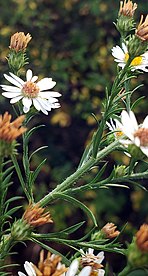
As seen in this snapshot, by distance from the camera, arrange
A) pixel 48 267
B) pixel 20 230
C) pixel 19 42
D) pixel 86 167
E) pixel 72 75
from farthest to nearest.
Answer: pixel 72 75
pixel 19 42
pixel 86 167
pixel 20 230
pixel 48 267

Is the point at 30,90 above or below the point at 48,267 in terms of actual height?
above

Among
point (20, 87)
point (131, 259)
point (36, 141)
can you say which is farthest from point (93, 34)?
point (131, 259)

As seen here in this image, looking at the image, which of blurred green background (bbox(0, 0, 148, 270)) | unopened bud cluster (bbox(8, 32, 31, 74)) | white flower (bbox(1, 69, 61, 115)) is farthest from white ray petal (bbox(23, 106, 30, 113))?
blurred green background (bbox(0, 0, 148, 270))

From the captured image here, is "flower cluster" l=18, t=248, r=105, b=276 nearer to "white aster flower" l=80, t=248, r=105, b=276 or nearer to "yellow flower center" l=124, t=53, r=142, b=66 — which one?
"white aster flower" l=80, t=248, r=105, b=276

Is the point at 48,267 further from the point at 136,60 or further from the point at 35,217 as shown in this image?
the point at 136,60

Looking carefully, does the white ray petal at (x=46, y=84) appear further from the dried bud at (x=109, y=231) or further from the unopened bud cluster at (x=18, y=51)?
the dried bud at (x=109, y=231)

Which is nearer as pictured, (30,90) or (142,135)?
(142,135)

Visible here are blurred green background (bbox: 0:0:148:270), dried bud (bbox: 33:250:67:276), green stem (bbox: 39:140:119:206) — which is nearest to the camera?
dried bud (bbox: 33:250:67:276)

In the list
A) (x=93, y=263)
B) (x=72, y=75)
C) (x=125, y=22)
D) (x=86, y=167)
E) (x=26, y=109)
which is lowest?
(x=93, y=263)

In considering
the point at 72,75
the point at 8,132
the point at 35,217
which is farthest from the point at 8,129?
the point at 72,75
